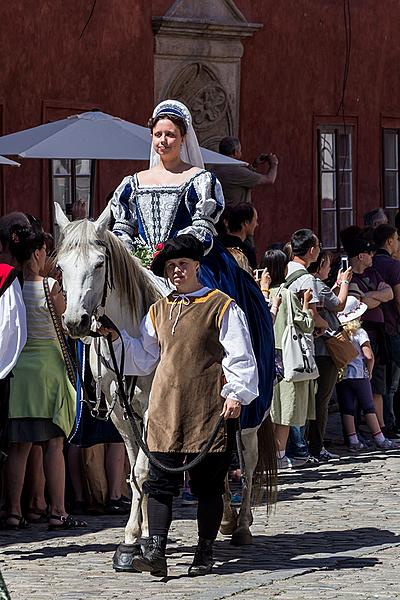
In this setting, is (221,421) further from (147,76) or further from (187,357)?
(147,76)

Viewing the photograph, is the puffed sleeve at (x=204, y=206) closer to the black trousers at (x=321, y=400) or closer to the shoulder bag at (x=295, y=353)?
the shoulder bag at (x=295, y=353)

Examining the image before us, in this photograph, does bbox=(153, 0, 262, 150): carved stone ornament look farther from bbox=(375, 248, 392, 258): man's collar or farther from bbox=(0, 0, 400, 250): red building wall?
bbox=(375, 248, 392, 258): man's collar

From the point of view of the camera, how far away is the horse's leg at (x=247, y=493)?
31.2 feet

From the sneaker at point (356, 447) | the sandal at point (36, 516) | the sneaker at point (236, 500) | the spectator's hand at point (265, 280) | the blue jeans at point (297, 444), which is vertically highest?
the spectator's hand at point (265, 280)

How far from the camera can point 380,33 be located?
22.1 metres

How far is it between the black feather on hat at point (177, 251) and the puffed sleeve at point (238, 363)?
40 centimetres

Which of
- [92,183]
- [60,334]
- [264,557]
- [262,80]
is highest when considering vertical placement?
[262,80]

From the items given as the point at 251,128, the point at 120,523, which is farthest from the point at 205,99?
the point at 120,523

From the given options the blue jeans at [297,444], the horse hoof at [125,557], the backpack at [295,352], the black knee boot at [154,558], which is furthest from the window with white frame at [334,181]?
the black knee boot at [154,558]

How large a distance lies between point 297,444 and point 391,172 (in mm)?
9978

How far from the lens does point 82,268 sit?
8375 mm

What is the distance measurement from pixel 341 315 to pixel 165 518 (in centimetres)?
599

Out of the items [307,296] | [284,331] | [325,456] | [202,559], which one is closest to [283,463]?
[325,456]

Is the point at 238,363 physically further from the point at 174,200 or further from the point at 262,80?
the point at 262,80
